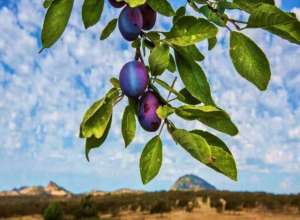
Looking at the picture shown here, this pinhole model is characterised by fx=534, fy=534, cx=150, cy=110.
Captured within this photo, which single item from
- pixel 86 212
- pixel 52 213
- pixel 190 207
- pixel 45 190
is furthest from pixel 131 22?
pixel 45 190

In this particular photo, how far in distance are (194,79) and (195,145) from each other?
174 mm

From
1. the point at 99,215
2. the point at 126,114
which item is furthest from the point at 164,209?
the point at 126,114

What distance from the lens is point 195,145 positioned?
0.90m

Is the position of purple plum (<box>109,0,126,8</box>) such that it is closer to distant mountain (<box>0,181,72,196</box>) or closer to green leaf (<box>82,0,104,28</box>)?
green leaf (<box>82,0,104,28</box>)

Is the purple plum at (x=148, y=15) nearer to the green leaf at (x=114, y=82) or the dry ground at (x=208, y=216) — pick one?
the green leaf at (x=114, y=82)

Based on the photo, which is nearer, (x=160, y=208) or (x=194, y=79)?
(x=194, y=79)

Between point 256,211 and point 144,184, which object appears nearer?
point 144,184

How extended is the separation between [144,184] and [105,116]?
0.49ft

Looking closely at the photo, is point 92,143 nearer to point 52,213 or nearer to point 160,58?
point 160,58

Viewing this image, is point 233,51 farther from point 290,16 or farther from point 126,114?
point 126,114

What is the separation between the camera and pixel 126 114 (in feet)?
3.94

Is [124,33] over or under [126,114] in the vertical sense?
over

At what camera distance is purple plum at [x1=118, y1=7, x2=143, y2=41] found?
1.09 m

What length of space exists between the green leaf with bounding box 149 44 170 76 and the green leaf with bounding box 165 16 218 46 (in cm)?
3
